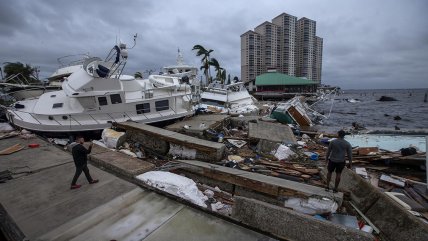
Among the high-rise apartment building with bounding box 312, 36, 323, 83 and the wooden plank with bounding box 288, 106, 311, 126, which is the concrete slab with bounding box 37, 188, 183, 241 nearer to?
the wooden plank with bounding box 288, 106, 311, 126

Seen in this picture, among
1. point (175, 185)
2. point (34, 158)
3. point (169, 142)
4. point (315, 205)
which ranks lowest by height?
point (315, 205)

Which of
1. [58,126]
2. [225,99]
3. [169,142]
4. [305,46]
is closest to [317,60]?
[305,46]

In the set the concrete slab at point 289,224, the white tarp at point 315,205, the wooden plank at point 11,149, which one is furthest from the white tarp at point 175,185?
the wooden plank at point 11,149

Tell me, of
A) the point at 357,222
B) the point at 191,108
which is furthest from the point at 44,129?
the point at 357,222

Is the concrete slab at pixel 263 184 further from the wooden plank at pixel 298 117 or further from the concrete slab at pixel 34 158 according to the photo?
the wooden plank at pixel 298 117

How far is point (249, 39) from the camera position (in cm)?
8669

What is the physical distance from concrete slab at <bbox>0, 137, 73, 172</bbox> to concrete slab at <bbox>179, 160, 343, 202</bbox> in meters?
4.27

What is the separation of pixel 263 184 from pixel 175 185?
7.43 feet

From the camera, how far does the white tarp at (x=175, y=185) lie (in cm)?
580

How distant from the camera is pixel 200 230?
390 centimetres

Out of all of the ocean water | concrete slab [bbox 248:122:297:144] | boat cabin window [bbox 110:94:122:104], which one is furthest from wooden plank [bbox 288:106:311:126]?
boat cabin window [bbox 110:94:122:104]

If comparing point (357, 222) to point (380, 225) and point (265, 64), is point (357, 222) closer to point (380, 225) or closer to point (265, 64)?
point (380, 225)

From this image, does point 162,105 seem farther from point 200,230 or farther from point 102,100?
point 200,230

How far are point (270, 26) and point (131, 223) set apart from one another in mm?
95003
